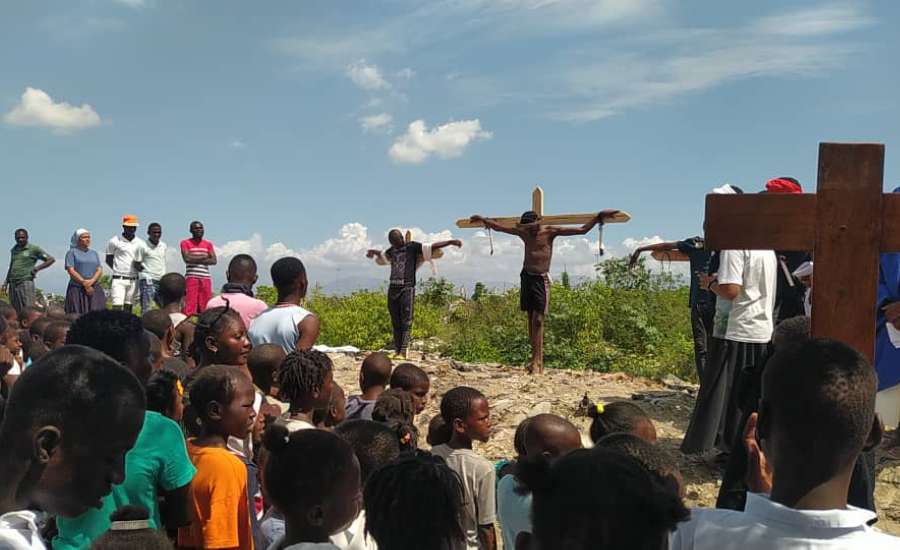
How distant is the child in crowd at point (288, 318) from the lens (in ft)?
13.8

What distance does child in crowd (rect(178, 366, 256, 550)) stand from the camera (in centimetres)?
251

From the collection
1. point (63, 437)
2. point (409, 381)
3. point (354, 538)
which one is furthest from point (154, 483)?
point (409, 381)

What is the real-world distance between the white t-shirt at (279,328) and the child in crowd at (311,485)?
6.67 feet

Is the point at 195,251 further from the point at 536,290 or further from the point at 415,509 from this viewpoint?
the point at 415,509

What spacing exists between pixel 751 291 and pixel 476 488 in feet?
8.90

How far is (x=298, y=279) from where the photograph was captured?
14.5 ft

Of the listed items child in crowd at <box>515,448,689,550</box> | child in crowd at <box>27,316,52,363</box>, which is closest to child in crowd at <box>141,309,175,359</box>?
child in crowd at <box>27,316,52,363</box>

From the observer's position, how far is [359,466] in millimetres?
2283

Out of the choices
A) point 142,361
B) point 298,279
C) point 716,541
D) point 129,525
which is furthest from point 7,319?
point 716,541

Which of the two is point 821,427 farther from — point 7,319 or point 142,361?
point 7,319

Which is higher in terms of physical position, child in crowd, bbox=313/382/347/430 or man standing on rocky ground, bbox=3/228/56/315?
man standing on rocky ground, bbox=3/228/56/315

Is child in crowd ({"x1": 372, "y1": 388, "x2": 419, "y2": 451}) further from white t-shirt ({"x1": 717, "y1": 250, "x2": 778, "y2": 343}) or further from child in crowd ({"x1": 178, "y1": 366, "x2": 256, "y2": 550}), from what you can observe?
white t-shirt ({"x1": 717, "y1": 250, "x2": 778, "y2": 343})

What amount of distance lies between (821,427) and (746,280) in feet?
11.7

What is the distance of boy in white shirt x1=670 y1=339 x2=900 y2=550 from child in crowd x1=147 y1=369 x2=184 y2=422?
6.62 feet
